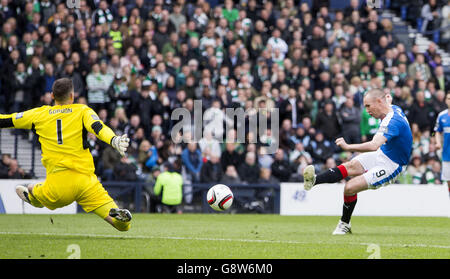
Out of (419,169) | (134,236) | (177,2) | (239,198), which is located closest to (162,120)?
(239,198)

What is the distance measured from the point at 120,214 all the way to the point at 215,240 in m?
1.47

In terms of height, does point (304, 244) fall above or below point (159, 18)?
below

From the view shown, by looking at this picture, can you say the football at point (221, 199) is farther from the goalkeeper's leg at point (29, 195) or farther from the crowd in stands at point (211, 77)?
the crowd in stands at point (211, 77)

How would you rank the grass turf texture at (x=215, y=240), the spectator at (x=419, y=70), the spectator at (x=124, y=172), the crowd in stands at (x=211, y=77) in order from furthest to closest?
1. the spectator at (x=419, y=70)
2. the crowd in stands at (x=211, y=77)
3. the spectator at (x=124, y=172)
4. the grass turf texture at (x=215, y=240)

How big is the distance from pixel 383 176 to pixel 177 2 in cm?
1278

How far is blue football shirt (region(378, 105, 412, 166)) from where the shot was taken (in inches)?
446

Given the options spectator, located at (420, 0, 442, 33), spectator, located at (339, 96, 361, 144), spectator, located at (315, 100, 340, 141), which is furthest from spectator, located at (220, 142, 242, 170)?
spectator, located at (420, 0, 442, 33)

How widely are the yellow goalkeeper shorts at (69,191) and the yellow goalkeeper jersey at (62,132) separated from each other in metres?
0.09

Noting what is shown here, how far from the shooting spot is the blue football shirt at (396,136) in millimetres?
11328

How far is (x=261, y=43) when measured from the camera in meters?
22.3

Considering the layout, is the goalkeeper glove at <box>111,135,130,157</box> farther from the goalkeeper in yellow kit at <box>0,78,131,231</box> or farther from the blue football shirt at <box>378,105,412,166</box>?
the blue football shirt at <box>378,105,412,166</box>

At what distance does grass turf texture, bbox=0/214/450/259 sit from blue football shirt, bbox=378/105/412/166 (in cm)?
116

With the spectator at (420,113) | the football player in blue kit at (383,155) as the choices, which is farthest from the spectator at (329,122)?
the football player in blue kit at (383,155)

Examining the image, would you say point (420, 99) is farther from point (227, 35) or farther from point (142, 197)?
point (142, 197)
